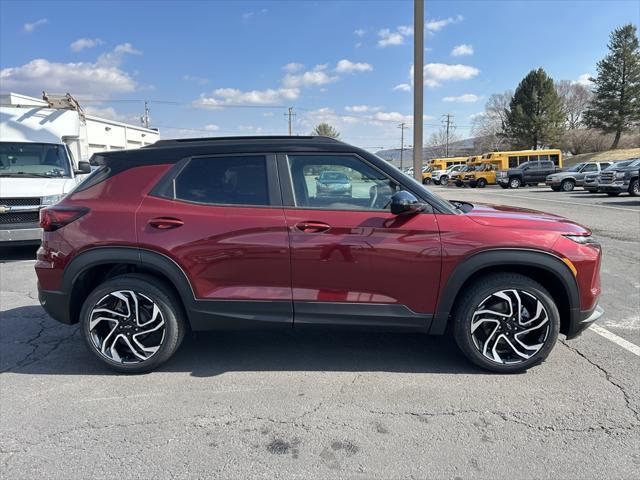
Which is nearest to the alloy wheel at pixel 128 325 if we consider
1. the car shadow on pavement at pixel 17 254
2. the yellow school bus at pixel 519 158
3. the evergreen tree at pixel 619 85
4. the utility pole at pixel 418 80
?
the utility pole at pixel 418 80

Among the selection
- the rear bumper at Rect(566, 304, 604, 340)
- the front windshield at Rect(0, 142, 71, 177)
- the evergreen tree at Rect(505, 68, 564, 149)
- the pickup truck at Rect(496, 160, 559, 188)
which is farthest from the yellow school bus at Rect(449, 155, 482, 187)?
the rear bumper at Rect(566, 304, 604, 340)

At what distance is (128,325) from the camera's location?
3.43m

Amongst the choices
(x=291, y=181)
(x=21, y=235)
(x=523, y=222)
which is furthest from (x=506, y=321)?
(x=21, y=235)

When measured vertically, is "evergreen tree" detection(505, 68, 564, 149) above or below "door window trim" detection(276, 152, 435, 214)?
above

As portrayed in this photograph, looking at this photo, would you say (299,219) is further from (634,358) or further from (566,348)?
(634,358)

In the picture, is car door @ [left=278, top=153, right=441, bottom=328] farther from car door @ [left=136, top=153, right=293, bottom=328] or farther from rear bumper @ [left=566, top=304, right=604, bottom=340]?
rear bumper @ [left=566, top=304, right=604, bottom=340]

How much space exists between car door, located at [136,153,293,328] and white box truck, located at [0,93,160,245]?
10.3 ft

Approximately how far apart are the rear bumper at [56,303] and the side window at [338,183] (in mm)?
2024

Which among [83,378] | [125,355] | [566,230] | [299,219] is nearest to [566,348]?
[566,230]

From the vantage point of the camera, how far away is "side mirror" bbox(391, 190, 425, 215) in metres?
3.08

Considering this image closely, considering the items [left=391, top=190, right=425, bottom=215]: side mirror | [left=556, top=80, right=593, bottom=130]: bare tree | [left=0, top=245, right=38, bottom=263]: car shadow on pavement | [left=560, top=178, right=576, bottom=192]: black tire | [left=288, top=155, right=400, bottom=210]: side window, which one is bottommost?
[left=0, top=245, right=38, bottom=263]: car shadow on pavement

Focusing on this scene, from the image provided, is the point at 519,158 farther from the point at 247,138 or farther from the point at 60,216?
the point at 60,216

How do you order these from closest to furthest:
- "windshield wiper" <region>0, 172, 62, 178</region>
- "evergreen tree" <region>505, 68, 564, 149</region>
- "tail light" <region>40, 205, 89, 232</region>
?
"tail light" <region>40, 205, 89, 232</region> → "windshield wiper" <region>0, 172, 62, 178</region> → "evergreen tree" <region>505, 68, 564, 149</region>

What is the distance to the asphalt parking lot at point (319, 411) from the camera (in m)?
2.42
